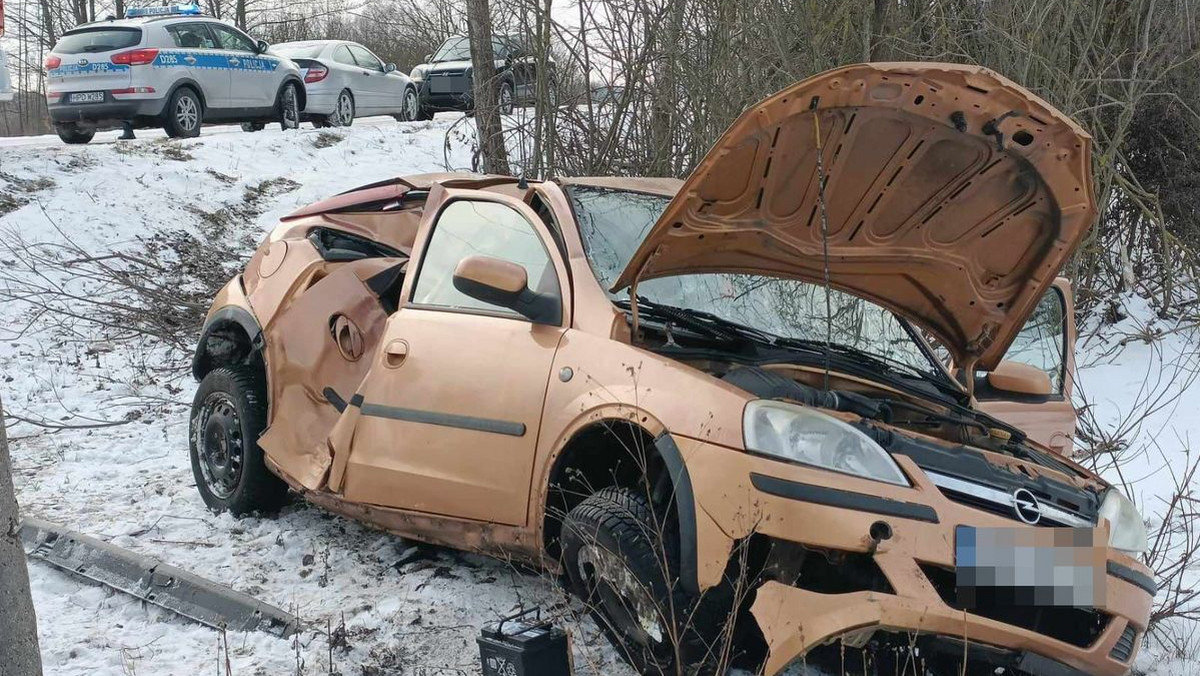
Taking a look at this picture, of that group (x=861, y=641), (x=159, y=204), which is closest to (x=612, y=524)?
(x=861, y=641)

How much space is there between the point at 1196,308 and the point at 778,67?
4.94 meters

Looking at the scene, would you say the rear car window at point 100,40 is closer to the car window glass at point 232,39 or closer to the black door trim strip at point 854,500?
the car window glass at point 232,39

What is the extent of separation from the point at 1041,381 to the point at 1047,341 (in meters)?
0.83

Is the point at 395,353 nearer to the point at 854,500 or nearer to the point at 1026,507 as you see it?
the point at 854,500

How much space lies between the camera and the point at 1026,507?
3.24m

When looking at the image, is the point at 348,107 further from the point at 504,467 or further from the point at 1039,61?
the point at 504,467

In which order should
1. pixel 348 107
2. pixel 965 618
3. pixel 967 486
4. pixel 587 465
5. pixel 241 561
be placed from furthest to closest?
pixel 348 107 < pixel 241 561 < pixel 587 465 < pixel 967 486 < pixel 965 618

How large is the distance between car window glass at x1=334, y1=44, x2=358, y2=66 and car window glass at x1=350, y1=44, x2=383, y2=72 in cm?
15

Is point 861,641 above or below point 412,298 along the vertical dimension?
below

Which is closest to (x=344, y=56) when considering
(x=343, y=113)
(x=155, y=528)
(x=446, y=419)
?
(x=343, y=113)

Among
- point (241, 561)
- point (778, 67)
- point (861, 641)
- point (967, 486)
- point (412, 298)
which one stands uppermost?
point (778, 67)

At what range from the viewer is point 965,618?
298 centimetres

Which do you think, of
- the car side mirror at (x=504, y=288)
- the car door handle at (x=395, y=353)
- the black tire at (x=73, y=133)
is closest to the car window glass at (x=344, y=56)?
the black tire at (x=73, y=133)

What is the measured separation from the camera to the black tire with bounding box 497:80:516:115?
9.91m
